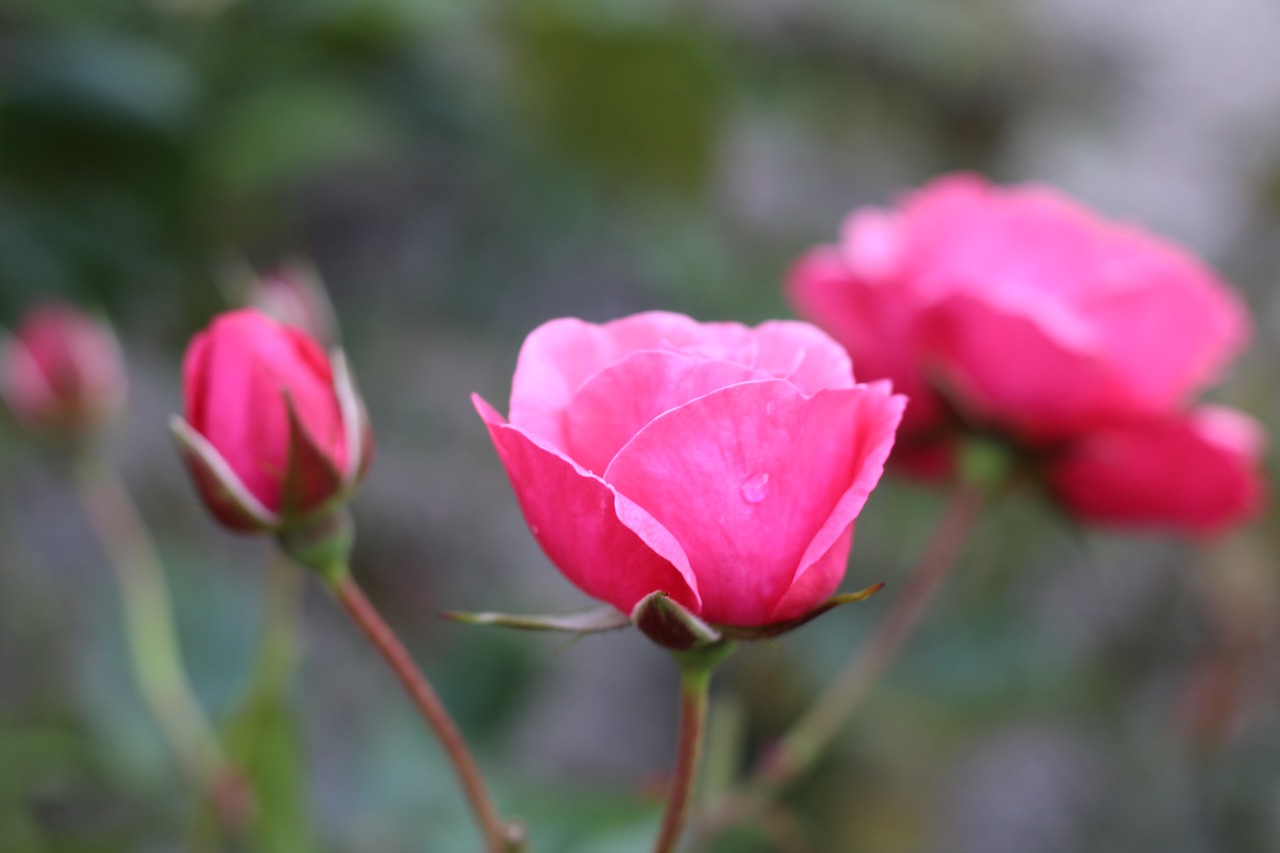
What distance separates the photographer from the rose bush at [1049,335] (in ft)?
1.04

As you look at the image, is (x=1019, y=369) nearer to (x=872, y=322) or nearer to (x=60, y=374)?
(x=872, y=322)

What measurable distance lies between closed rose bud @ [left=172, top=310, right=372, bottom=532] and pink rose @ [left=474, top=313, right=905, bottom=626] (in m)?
0.05

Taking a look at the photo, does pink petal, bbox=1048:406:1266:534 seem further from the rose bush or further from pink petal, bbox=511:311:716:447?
pink petal, bbox=511:311:716:447

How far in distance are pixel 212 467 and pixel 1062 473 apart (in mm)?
265

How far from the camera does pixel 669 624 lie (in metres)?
0.20

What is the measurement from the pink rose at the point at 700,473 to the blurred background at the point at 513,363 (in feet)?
0.47

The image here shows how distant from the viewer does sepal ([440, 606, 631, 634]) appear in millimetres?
199

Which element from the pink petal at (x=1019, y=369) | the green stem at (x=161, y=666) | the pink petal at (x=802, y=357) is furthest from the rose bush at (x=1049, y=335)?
the green stem at (x=161, y=666)

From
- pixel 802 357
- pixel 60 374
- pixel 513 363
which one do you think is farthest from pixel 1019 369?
pixel 513 363

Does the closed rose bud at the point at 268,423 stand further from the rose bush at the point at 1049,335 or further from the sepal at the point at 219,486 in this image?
the rose bush at the point at 1049,335

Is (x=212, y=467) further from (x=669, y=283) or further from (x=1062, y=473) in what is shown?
(x=669, y=283)

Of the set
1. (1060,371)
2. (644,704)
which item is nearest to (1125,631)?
(644,704)

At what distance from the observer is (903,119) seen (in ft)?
3.32

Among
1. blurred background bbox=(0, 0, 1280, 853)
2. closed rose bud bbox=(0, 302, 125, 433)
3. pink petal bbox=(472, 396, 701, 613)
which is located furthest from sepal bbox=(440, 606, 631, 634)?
closed rose bud bbox=(0, 302, 125, 433)
